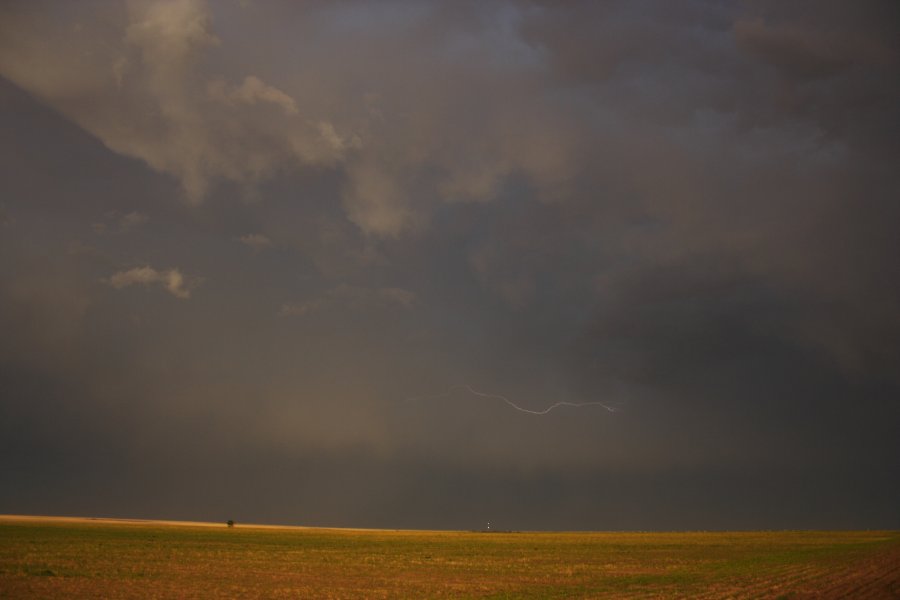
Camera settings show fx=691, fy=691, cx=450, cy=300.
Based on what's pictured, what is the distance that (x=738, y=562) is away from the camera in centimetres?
4988

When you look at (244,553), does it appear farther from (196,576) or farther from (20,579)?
(20,579)

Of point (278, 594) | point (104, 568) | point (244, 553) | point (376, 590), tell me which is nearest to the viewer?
point (278, 594)

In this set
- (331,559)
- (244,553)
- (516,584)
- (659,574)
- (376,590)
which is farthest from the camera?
(244,553)

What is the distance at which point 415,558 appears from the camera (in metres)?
50.8

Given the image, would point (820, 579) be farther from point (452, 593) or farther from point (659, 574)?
point (452, 593)

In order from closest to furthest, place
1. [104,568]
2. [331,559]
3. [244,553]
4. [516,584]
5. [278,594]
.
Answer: [278,594] → [516,584] → [104,568] → [331,559] → [244,553]

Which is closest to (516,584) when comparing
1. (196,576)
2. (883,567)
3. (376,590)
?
(376,590)

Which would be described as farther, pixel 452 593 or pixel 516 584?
pixel 516 584

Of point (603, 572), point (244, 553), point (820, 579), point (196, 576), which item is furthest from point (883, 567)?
point (244, 553)

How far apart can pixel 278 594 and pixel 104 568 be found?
14967 mm

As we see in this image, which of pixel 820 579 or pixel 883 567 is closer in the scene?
pixel 820 579

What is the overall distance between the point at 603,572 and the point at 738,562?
15.1 m

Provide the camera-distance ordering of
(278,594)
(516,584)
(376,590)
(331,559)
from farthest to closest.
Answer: (331,559), (516,584), (376,590), (278,594)

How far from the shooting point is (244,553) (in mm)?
52969
